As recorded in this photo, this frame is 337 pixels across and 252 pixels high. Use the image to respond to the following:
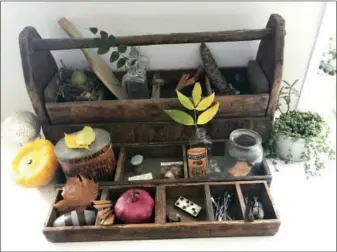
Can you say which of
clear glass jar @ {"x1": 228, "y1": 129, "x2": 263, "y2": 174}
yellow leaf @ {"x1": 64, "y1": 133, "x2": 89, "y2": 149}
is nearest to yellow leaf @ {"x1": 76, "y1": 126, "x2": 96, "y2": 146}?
yellow leaf @ {"x1": 64, "y1": 133, "x2": 89, "y2": 149}

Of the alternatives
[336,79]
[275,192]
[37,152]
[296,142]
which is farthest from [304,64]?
[37,152]

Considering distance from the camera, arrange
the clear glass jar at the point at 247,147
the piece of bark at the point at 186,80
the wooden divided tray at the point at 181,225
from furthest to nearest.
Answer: the piece of bark at the point at 186,80 < the clear glass jar at the point at 247,147 < the wooden divided tray at the point at 181,225

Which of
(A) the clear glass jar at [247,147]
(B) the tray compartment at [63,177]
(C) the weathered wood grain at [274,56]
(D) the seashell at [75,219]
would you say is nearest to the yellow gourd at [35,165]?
(B) the tray compartment at [63,177]

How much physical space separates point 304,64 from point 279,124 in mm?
243

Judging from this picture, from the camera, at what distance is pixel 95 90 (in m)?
0.92

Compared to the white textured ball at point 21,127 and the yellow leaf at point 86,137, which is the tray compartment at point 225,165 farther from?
the white textured ball at point 21,127

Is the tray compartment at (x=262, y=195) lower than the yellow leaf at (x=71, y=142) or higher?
lower

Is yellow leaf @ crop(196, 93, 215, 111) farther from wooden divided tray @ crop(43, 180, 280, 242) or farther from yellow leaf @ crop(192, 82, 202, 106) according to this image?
wooden divided tray @ crop(43, 180, 280, 242)

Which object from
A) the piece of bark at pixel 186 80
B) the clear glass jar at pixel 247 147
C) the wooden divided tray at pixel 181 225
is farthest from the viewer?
the piece of bark at pixel 186 80

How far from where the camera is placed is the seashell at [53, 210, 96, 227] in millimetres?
704

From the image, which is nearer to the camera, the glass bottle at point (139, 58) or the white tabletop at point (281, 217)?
the white tabletop at point (281, 217)

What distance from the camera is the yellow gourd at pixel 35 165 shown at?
0.79 metres

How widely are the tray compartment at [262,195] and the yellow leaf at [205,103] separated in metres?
0.21

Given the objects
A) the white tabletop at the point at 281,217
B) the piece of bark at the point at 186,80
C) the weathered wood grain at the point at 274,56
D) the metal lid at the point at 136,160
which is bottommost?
the white tabletop at the point at 281,217
